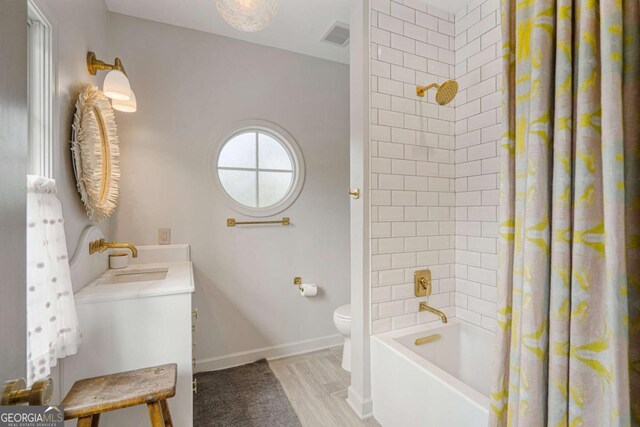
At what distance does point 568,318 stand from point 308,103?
2.40 meters

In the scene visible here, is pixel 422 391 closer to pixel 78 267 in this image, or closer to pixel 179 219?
pixel 78 267

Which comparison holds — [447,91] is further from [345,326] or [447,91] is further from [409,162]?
[345,326]

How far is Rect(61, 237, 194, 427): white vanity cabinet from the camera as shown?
1320 mm

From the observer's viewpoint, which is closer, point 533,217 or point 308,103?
point 533,217

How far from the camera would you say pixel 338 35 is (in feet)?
7.66

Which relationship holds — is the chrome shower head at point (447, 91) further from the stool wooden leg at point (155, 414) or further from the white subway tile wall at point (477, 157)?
the stool wooden leg at point (155, 414)

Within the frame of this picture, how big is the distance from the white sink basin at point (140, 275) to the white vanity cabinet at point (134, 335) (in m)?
0.32

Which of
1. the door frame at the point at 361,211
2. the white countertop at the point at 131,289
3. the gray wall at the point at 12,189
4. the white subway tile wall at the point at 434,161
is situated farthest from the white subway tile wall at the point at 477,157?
the gray wall at the point at 12,189

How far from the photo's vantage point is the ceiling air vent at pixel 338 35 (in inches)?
87.3

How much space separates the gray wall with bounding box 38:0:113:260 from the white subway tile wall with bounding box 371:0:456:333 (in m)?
1.51

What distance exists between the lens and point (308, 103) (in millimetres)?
2625

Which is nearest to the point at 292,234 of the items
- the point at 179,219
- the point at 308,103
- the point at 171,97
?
the point at 179,219

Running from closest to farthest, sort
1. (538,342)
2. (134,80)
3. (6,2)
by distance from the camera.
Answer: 1. (6,2)
2. (538,342)
3. (134,80)

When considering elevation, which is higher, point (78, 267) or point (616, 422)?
point (78, 267)
